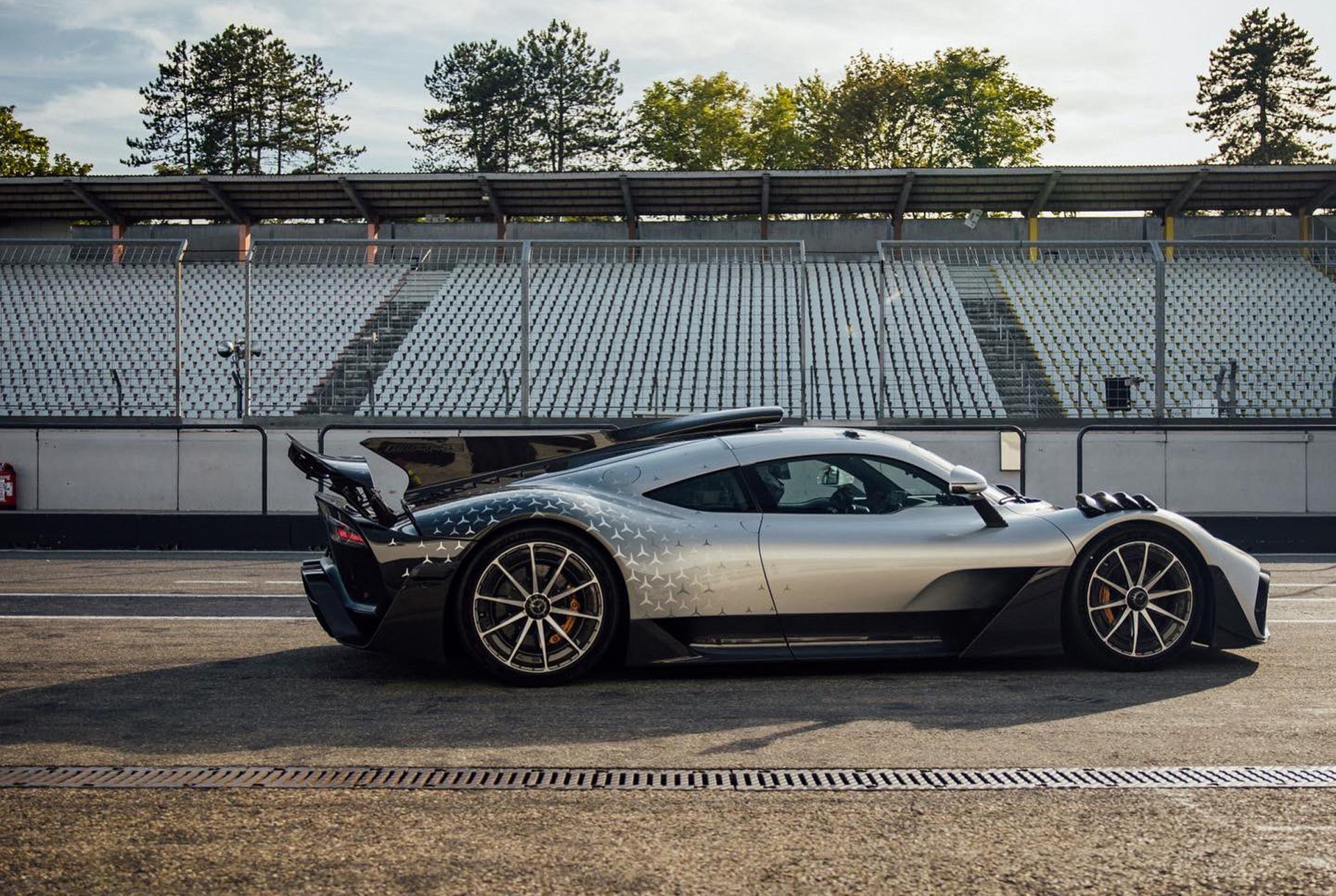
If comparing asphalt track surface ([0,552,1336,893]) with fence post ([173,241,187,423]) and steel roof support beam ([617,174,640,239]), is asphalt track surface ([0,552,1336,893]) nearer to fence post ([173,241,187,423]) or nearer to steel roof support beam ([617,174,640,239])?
fence post ([173,241,187,423])

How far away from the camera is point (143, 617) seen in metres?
7.93

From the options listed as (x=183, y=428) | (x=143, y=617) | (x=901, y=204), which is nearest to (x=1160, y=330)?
(x=901, y=204)

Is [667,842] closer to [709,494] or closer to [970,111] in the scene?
[709,494]

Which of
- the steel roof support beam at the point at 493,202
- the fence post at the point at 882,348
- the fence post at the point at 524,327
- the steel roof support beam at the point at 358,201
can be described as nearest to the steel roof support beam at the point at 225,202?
the steel roof support beam at the point at 358,201

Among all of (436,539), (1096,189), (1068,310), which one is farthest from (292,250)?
(1096,189)

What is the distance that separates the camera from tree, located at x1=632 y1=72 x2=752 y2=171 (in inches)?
2403

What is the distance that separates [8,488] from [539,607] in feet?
32.4

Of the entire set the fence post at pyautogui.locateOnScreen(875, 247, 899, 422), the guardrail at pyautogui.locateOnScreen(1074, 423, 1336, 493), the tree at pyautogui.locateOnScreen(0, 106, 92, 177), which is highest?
the tree at pyautogui.locateOnScreen(0, 106, 92, 177)

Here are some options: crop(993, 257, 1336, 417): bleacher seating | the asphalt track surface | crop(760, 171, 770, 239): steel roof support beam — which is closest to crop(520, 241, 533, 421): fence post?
crop(993, 257, 1336, 417): bleacher seating

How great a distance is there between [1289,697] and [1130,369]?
884 centimetres

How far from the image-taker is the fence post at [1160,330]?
1342cm

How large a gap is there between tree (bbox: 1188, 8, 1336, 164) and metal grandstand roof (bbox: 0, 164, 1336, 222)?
44.3 m

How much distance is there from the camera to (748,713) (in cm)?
520

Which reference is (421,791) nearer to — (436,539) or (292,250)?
(436,539)
